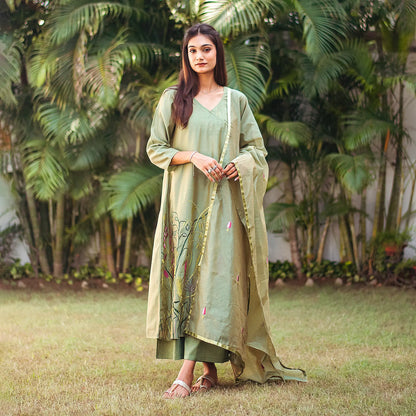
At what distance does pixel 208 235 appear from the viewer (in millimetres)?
2723

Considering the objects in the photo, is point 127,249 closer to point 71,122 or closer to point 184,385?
point 71,122

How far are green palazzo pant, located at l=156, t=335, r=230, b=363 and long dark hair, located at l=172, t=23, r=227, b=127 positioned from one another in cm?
98

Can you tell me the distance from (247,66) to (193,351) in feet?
11.1

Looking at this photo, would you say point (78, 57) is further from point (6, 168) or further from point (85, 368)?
point (85, 368)

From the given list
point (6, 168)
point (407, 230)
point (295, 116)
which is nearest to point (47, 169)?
point (6, 168)

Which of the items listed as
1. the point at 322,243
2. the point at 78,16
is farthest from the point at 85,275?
the point at 78,16

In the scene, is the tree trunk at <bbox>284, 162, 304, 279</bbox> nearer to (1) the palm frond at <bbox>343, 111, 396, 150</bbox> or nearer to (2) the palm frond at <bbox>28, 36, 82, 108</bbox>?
(1) the palm frond at <bbox>343, 111, 396, 150</bbox>

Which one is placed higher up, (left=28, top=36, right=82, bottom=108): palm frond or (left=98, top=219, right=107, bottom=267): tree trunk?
(left=28, top=36, right=82, bottom=108): palm frond

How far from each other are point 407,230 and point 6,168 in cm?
422

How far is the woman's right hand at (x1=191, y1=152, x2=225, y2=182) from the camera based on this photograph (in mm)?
2648

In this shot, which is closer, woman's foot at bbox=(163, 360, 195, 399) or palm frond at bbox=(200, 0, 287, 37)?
woman's foot at bbox=(163, 360, 195, 399)

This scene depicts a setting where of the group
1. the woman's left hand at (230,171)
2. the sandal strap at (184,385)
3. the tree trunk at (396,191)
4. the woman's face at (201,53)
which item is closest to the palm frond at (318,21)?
the tree trunk at (396,191)

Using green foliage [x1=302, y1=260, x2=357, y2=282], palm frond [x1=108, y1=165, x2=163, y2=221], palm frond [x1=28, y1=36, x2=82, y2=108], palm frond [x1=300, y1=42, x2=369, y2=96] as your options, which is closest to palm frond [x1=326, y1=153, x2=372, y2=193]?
palm frond [x1=300, y1=42, x2=369, y2=96]

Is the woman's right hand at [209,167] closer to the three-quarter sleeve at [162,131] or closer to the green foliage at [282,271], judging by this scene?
the three-quarter sleeve at [162,131]
